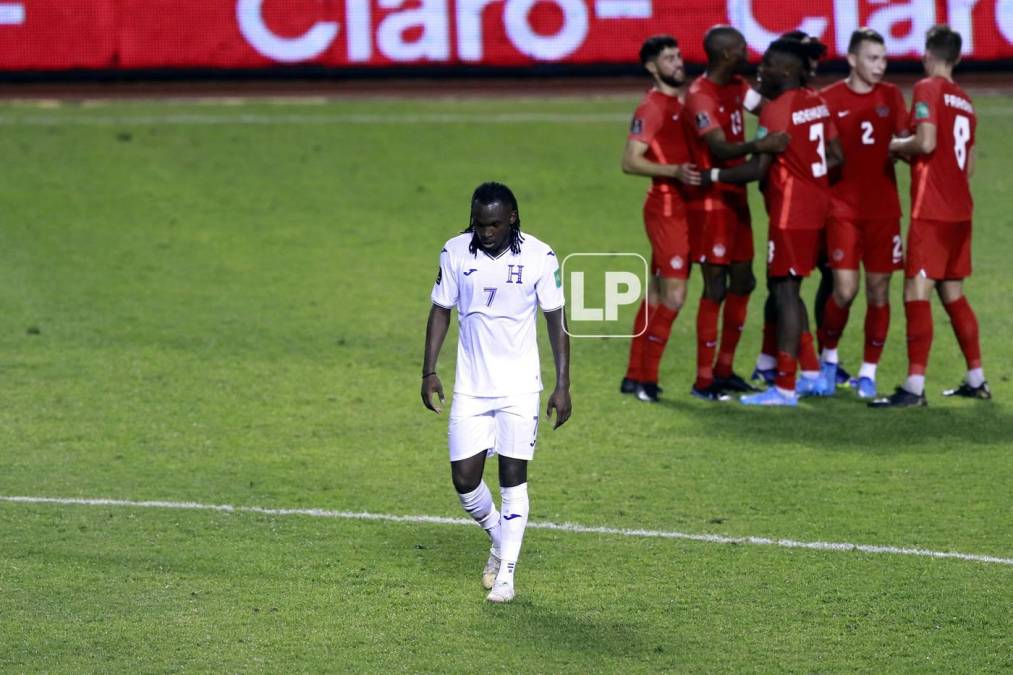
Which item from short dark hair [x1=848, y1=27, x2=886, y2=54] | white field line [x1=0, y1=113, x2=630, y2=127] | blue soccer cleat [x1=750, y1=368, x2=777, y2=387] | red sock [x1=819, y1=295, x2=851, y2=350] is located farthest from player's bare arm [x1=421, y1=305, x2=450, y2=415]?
white field line [x1=0, y1=113, x2=630, y2=127]

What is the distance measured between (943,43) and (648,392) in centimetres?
318

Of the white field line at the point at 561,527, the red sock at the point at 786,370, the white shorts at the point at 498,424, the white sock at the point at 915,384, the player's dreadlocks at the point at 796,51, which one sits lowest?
the white field line at the point at 561,527

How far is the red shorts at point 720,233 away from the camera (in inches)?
468

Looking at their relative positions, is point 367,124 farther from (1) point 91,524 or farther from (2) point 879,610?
(2) point 879,610

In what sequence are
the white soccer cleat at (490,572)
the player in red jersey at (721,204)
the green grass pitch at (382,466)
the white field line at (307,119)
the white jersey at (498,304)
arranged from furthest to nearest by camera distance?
1. the white field line at (307,119)
2. the player in red jersey at (721,204)
3. the white soccer cleat at (490,572)
4. the white jersey at (498,304)
5. the green grass pitch at (382,466)

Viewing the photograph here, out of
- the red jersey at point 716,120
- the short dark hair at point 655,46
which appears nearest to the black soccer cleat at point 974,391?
the red jersey at point 716,120

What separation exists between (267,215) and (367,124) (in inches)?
142

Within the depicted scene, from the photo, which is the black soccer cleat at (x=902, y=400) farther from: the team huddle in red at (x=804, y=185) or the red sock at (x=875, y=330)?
the red sock at (x=875, y=330)

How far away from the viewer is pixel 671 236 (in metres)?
11.9

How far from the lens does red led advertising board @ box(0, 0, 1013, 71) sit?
67.1ft

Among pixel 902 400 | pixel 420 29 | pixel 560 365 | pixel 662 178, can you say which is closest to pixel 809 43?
pixel 662 178

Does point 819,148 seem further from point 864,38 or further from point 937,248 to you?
point 937,248

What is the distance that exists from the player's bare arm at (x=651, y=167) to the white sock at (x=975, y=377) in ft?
8.08

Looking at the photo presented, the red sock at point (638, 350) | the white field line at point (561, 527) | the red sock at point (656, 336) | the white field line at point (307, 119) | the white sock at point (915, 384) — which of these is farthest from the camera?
the white field line at point (307, 119)
